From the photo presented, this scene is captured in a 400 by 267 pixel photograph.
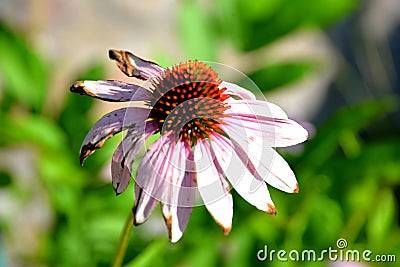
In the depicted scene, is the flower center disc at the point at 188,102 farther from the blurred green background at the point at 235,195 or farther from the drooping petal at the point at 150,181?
the blurred green background at the point at 235,195

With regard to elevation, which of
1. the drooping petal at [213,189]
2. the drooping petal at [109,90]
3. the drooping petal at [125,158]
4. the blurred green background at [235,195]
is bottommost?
the blurred green background at [235,195]

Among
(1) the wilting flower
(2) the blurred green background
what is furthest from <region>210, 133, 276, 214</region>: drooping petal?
(2) the blurred green background

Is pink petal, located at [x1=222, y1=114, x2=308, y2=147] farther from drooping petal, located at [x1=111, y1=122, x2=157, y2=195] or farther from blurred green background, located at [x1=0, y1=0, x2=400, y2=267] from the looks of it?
blurred green background, located at [x1=0, y1=0, x2=400, y2=267]

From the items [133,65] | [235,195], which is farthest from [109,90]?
[235,195]

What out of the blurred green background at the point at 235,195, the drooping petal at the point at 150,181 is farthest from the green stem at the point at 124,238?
the blurred green background at the point at 235,195

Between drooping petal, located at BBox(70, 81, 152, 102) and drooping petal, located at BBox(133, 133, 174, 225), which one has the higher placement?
drooping petal, located at BBox(70, 81, 152, 102)

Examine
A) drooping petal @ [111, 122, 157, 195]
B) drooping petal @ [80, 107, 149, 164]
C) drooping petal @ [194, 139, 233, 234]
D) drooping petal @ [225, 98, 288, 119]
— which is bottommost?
drooping petal @ [194, 139, 233, 234]

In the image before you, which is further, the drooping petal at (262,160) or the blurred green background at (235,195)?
the blurred green background at (235,195)
